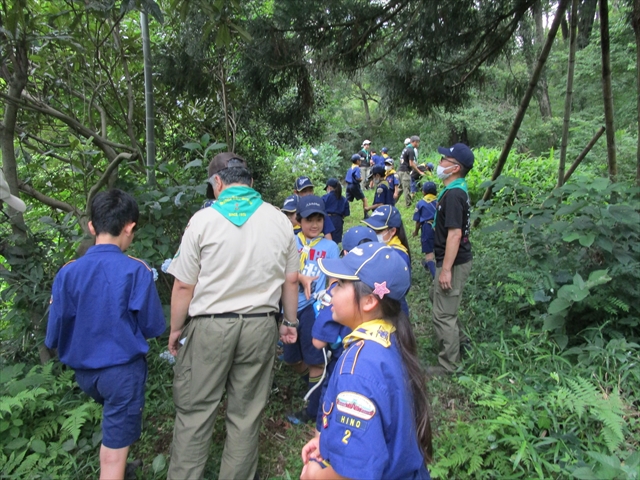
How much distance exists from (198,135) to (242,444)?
6.07m

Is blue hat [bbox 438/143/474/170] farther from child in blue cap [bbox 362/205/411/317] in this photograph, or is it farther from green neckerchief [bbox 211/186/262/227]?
green neckerchief [bbox 211/186/262/227]

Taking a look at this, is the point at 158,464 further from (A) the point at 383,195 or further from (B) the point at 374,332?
(A) the point at 383,195

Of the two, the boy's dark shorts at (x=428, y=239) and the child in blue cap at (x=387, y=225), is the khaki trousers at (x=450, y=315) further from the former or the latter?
the boy's dark shorts at (x=428, y=239)

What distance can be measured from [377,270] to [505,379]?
2.39 m

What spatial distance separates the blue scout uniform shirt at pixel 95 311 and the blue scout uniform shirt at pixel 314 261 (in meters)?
1.25

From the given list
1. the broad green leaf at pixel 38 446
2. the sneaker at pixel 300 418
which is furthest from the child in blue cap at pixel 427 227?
the broad green leaf at pixel 38 446

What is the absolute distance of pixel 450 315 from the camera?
3.61 metres

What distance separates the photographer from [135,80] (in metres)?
A: 5.80

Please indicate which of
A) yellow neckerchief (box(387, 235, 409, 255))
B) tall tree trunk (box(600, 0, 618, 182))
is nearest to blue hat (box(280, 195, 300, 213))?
yellow neckerchief (box(387, 235, 409, 255))

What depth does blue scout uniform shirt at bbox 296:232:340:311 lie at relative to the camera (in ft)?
10.2

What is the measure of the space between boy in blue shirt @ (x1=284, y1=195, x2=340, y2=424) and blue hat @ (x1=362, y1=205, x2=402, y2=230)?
1.50 ft

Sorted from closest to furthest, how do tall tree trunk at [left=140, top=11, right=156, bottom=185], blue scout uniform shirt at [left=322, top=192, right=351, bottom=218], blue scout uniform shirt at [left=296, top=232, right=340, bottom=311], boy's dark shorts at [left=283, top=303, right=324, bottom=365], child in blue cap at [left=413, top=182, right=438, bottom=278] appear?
boy's dark shorts at [left=283, top=303, right=324, bottom=365] → blue scout uniform shirt at [left=296, top=232, right=340, bottom=311] → tall tree trunk at [left=140, top=11, right=156, bottom=185] → child in blue cap at [left=413, top=182, right=438, bottom=278] → blue scout uniform shirt at [left=322, top=192, right=351, bottom=218]

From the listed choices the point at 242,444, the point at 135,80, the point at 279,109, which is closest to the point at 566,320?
the point at 242,444

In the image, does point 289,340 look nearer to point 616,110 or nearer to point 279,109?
point 279,109
